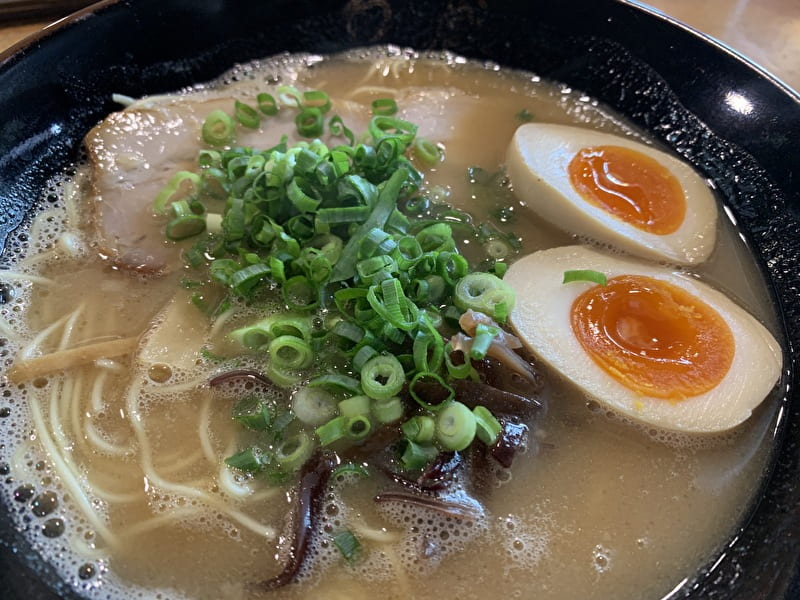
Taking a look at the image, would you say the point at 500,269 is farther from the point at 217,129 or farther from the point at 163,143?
the point at 163,143

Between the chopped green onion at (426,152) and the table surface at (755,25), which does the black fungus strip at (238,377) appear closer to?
the chopped green onion at (426,152)

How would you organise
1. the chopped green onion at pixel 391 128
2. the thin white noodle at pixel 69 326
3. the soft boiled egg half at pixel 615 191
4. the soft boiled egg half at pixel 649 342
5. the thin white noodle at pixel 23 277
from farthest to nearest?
the chopped green onion at pixel 391 128
the soft boiled egg half at pixel 615 191
the thin white noodle at pixel 23 277
the thin white noodle at pixel 69 326
the soft boiled egg half at pixel 649 342

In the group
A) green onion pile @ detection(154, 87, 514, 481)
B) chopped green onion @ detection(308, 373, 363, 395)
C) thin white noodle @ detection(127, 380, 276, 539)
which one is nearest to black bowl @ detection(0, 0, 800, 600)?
green onion pile @ detection(154, 87, 514, 481)

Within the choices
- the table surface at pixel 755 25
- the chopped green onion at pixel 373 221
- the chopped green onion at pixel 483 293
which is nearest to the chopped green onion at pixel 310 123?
the chopped green onion at pixel 373 221

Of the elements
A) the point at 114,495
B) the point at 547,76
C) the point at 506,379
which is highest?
the point at 547,76

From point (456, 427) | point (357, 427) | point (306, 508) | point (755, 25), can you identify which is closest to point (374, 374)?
point (357, 427)

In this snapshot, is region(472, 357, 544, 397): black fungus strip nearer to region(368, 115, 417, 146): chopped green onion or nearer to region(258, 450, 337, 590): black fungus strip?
region(258, 450, 337, 590): black fungus strip

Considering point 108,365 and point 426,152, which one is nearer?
point 108,365
